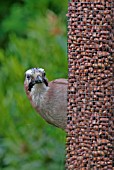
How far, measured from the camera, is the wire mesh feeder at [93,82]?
7320 mm

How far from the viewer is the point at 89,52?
24.1 feet

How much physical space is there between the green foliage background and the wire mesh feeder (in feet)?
9.29

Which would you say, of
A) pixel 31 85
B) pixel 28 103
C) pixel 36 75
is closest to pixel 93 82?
pixel 36 75

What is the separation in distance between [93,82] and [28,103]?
3.85 meters

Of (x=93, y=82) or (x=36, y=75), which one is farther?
(x=36, y=75)

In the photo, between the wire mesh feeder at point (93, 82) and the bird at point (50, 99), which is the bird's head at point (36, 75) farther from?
the wire mesh feeder at point (93, 82)

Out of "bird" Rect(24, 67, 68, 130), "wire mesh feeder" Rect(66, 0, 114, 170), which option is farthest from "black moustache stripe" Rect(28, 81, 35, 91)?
"wire mesh feeder" Rect(66, 0, 114, 170)

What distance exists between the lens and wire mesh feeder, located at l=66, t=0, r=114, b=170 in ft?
24.0

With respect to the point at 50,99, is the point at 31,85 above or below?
above

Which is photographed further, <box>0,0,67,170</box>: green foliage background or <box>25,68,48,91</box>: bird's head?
<box>0,0,67,170</box>: green foliage background

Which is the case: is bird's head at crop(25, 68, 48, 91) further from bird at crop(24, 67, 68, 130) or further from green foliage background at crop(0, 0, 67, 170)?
A: green foliage background at crop(0, 0, 67, 170)

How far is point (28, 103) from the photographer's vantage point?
11156 mm

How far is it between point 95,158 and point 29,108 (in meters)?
3.93

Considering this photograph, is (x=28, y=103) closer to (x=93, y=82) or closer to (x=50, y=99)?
(x=50, y=99)
